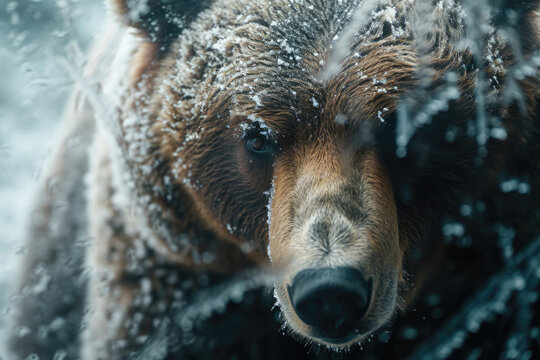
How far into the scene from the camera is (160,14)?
235 centimetres

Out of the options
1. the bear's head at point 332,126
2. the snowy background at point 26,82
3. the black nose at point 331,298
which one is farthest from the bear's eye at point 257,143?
the snowy background at point 26,82

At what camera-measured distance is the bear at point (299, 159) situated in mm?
1798

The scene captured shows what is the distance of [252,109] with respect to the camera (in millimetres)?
2014

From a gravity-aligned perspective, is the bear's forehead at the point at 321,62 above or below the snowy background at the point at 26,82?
above

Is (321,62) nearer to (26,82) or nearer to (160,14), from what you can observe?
(160,14)

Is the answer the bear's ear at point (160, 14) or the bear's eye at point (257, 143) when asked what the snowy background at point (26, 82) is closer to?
the bear's ear at point (160, 14)

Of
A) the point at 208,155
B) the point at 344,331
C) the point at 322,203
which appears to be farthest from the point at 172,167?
the point at 344,331

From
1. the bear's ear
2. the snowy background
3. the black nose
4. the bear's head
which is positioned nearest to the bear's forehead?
the bear's head

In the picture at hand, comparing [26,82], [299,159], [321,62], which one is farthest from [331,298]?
[26,82]

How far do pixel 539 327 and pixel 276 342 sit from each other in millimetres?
1461

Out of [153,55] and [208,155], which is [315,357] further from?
[153,55]

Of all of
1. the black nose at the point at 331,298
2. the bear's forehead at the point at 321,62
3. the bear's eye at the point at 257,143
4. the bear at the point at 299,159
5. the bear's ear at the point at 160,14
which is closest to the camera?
the black nose at the point at 331,298

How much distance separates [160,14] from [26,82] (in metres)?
1.26

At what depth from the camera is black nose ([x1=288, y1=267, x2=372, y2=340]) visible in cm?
Result: 151
